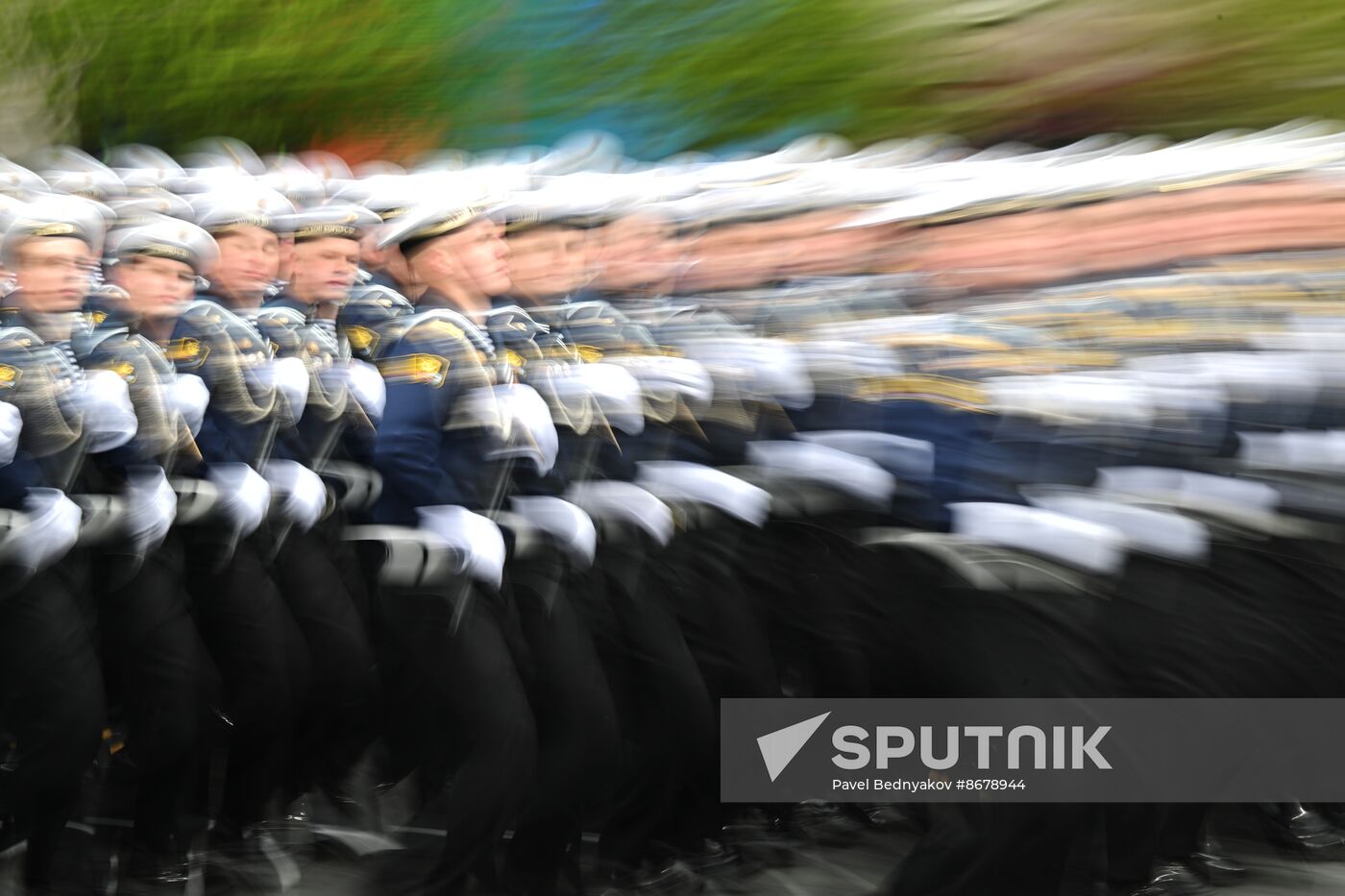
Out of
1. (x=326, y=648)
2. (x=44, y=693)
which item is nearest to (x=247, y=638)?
(x=326, y=648)

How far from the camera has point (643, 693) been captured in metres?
2.95

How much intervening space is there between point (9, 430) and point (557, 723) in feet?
3.45

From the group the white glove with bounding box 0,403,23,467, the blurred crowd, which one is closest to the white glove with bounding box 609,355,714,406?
the blurred crowd

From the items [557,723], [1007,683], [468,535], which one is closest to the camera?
[1007,683]

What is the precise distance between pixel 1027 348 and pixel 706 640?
32.1 inches

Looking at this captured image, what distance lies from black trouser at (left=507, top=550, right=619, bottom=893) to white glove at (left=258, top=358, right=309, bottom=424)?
56 centimetres

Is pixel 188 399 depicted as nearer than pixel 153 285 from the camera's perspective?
Yes

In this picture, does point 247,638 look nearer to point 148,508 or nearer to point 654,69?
point 148,508

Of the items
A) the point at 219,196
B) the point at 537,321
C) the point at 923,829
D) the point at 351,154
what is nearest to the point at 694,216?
the point at 537,321

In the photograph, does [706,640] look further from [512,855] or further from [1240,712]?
[1240,712]

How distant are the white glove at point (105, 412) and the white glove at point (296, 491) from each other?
28 centimetres

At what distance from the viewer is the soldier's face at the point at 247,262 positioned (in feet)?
10.4

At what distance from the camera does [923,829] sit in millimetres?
2932

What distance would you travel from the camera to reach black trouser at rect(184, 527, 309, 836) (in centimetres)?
299
